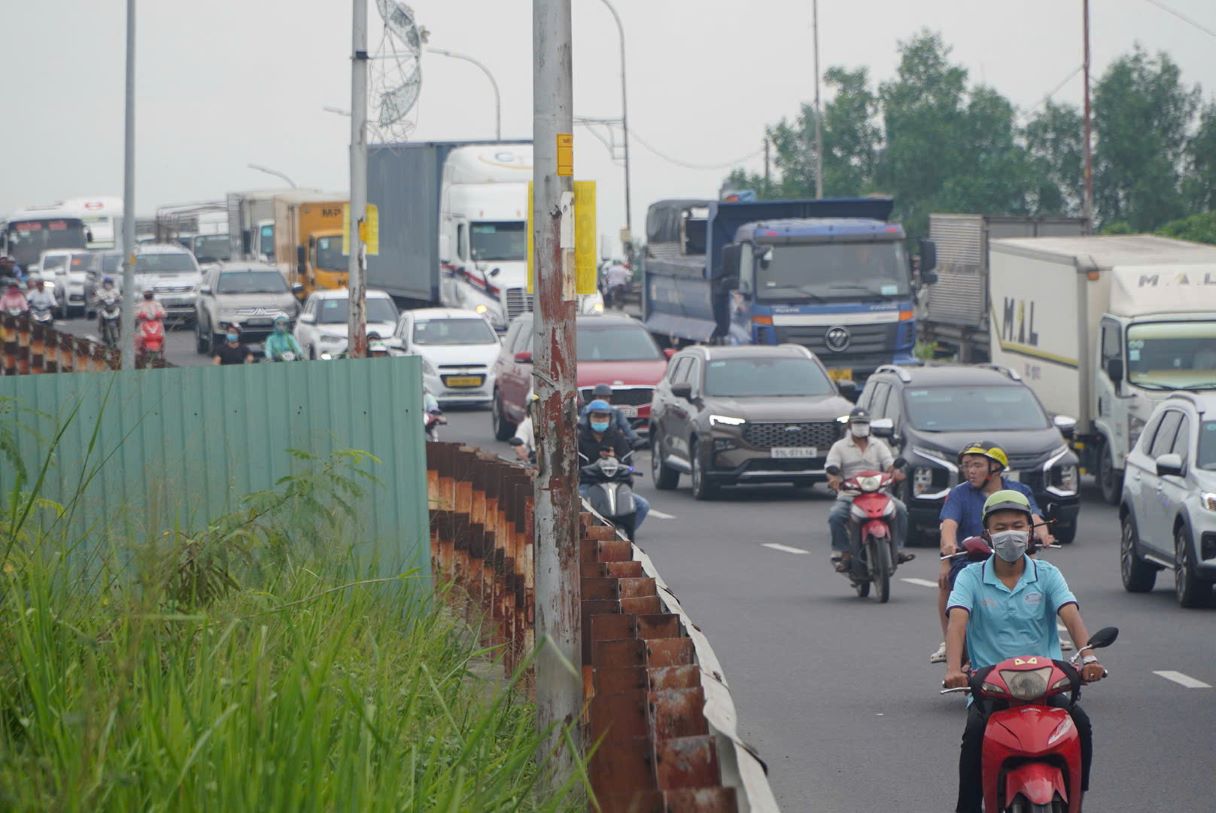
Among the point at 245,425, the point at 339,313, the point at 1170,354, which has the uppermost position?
the point at 339,313

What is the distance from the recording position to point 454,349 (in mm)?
37094

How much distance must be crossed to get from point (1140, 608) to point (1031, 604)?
8.12 metres

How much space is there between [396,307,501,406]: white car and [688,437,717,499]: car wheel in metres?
12.6

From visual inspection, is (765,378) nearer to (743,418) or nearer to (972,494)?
(743,418)

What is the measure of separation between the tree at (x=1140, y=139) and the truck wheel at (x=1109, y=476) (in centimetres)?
7207

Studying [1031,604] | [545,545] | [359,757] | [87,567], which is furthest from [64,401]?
[359,757]

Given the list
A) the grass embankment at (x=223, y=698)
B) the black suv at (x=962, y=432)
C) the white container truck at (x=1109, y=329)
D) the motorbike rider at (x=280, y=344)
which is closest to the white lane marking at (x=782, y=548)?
the black suv at (x=962, y=432)

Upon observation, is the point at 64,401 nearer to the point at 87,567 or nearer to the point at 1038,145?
the point at 87,567

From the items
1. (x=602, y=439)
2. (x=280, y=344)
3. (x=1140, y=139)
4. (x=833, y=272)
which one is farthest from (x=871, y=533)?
(x=1140, y=139)

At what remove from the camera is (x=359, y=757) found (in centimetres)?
473

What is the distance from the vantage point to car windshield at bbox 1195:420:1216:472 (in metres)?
15.2

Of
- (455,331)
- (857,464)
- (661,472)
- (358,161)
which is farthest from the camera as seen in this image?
(455,331)

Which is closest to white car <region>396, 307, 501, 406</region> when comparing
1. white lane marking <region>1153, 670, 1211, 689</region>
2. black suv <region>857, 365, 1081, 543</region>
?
black suv <region>857, 365, 1081, 543</region>

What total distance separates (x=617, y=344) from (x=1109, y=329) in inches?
365
